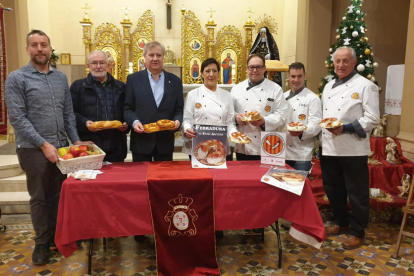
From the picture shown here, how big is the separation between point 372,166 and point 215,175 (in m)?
2.51

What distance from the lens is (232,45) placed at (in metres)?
6.91

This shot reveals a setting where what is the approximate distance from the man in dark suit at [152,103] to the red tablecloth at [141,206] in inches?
17.0

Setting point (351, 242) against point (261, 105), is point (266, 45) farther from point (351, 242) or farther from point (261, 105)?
point (351, 242)

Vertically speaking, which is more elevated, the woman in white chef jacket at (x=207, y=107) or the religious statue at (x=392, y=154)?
the woman in white chef jacket at (x=207, y=107)

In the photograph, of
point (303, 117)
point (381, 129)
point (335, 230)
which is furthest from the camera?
point (381, 129)

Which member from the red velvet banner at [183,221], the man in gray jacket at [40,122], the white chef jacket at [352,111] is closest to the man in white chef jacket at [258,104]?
the white chef jacket at [352,111]

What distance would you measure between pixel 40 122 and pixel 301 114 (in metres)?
2.24

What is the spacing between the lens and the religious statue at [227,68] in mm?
6766

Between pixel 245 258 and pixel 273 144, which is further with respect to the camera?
pixel 245 258

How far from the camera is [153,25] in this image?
22.5 feet

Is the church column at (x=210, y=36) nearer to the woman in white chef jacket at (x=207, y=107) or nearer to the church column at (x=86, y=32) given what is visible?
the church column at (x=86, y=32)

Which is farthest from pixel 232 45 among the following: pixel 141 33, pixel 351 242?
pixel 351 242

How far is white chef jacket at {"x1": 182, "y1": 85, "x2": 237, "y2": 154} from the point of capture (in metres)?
2.87

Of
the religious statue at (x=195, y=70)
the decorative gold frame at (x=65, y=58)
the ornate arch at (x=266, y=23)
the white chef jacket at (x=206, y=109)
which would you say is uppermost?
the ornate arch at (x=266, y=23)
